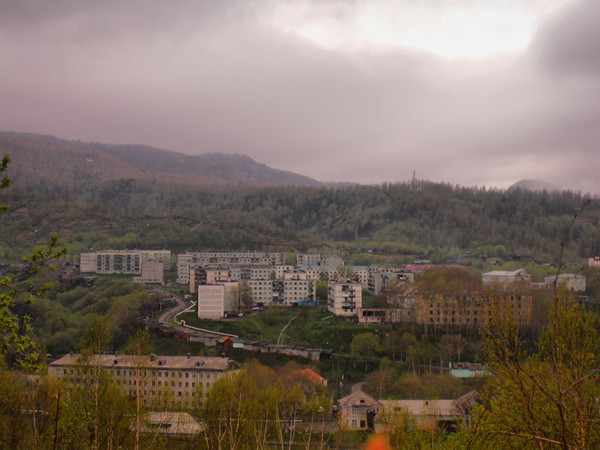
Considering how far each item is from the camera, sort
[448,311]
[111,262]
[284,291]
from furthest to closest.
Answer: [111,262], [284,291], [448,311]

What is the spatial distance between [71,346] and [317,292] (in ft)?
56.8

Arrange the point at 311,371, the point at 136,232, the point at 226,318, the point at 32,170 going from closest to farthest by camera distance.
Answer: the point at 311,371 < the point at 226,318 < the point at 136,232 < the point at 32,170

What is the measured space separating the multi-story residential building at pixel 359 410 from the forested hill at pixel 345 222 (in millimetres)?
39595

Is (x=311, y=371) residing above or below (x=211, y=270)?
below

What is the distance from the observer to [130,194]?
392ft

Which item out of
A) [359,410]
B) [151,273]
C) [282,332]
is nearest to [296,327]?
[282,332]

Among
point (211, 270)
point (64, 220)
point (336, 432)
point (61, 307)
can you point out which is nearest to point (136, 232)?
point (64, 220)

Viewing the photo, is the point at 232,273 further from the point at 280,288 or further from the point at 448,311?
the point at 448,311

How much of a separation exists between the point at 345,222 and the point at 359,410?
70729 millimetres

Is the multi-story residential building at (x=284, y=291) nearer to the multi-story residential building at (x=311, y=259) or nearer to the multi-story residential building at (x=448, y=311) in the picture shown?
the multi-story residential building at (x=448, y=311)

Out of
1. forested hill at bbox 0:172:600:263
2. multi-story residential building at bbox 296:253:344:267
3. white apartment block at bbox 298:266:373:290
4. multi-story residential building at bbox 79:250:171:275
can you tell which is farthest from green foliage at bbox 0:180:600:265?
white apartment block at bbox 298:266:373:290

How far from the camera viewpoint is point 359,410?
16828 mm

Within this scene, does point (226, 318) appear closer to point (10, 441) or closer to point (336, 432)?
point (336, 432)

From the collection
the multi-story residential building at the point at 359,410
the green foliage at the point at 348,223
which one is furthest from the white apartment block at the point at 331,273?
A: the multi-story residential building at the point at 359,410
